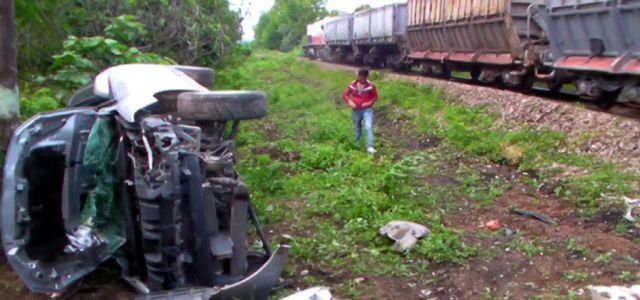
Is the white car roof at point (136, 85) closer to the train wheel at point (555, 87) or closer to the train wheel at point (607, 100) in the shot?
the train wheel at point (607, 100)

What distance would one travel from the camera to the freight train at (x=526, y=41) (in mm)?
11320

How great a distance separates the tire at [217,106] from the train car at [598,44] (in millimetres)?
7836

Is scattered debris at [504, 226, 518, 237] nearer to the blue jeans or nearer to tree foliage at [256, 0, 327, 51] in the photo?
the blue jeans

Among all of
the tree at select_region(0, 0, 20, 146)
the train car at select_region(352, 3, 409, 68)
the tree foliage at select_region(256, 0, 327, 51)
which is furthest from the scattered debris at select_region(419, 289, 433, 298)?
the tree foliage at select_region(256, 0, 327, 51)

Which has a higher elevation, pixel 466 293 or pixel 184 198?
pixel 184 198

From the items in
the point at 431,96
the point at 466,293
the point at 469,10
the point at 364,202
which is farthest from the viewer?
the point at 469,10

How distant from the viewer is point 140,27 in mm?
10328

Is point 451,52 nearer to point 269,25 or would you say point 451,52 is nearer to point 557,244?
point 557,244

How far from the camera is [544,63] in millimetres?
14398

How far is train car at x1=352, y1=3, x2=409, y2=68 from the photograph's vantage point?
84.6ft

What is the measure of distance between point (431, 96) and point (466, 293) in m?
11.2

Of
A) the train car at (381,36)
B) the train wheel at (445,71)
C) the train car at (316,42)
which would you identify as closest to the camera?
the train wheel at (445,71)

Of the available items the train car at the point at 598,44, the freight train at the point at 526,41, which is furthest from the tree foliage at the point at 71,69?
the freight train at the point at 526,41

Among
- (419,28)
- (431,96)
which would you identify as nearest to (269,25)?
(419,28)
